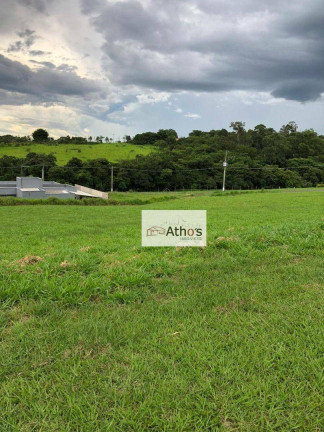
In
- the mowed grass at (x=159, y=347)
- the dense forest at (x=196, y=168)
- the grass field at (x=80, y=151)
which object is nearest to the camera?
the mowed grass at (x=159, y=347)

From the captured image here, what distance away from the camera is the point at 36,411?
1831 millimetres

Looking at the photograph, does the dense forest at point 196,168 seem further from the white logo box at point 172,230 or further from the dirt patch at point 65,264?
the dirt patch at point 65,264

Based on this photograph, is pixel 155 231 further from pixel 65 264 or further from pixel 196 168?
pixel 196 168

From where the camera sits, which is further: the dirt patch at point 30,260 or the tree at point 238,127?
the tree at point 238,127

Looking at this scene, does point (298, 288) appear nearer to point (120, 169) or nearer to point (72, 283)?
point (72, 283)

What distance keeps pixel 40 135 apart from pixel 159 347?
4435 inches

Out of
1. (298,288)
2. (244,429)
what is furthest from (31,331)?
(298,288)

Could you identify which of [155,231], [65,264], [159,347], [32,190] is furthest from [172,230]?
[32,190]

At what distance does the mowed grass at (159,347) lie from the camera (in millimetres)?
1806

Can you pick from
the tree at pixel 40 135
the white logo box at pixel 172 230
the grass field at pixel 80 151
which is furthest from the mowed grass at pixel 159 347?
the tree at pixel 40 135

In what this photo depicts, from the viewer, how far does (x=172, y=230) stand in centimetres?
658

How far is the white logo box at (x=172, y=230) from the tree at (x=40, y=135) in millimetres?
106400

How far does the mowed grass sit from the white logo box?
165cm

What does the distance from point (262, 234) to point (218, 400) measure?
210 inches
